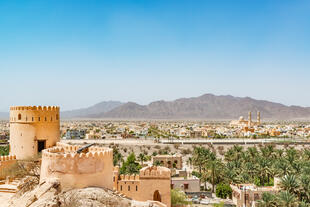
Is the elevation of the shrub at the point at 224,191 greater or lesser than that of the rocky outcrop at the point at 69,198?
lesser

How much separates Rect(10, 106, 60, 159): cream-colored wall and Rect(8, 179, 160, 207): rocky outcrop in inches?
248

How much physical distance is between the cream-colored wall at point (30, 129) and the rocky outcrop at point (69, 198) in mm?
6295

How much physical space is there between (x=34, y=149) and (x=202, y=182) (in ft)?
85.4

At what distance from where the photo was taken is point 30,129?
17.9m

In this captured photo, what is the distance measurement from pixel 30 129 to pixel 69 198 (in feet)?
26.4

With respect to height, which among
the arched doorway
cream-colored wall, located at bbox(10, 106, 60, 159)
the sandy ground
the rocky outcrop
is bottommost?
the arched doorway

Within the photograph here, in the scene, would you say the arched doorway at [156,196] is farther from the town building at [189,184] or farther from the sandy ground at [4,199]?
the town building at [189,184]

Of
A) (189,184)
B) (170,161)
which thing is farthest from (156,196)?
(170,161)

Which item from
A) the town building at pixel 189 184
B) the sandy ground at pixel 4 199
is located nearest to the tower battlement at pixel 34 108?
the sandy ground at pixel 4 199

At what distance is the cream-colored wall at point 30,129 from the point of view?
1786 centimetres

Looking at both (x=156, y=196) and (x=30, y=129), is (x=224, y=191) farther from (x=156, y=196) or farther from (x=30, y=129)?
(x=30, y=129)

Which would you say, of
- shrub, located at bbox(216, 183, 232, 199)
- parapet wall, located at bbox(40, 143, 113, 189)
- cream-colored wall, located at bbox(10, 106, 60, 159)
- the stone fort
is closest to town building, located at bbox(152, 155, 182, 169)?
shrub, located at bbox(216, 183, 232, 199)

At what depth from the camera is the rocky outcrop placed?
10859 mm

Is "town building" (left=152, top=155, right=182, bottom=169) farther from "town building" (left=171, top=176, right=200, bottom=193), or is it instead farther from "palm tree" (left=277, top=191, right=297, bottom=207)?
"palm tree" (left=277, top=191, right=297, bottom=207)
